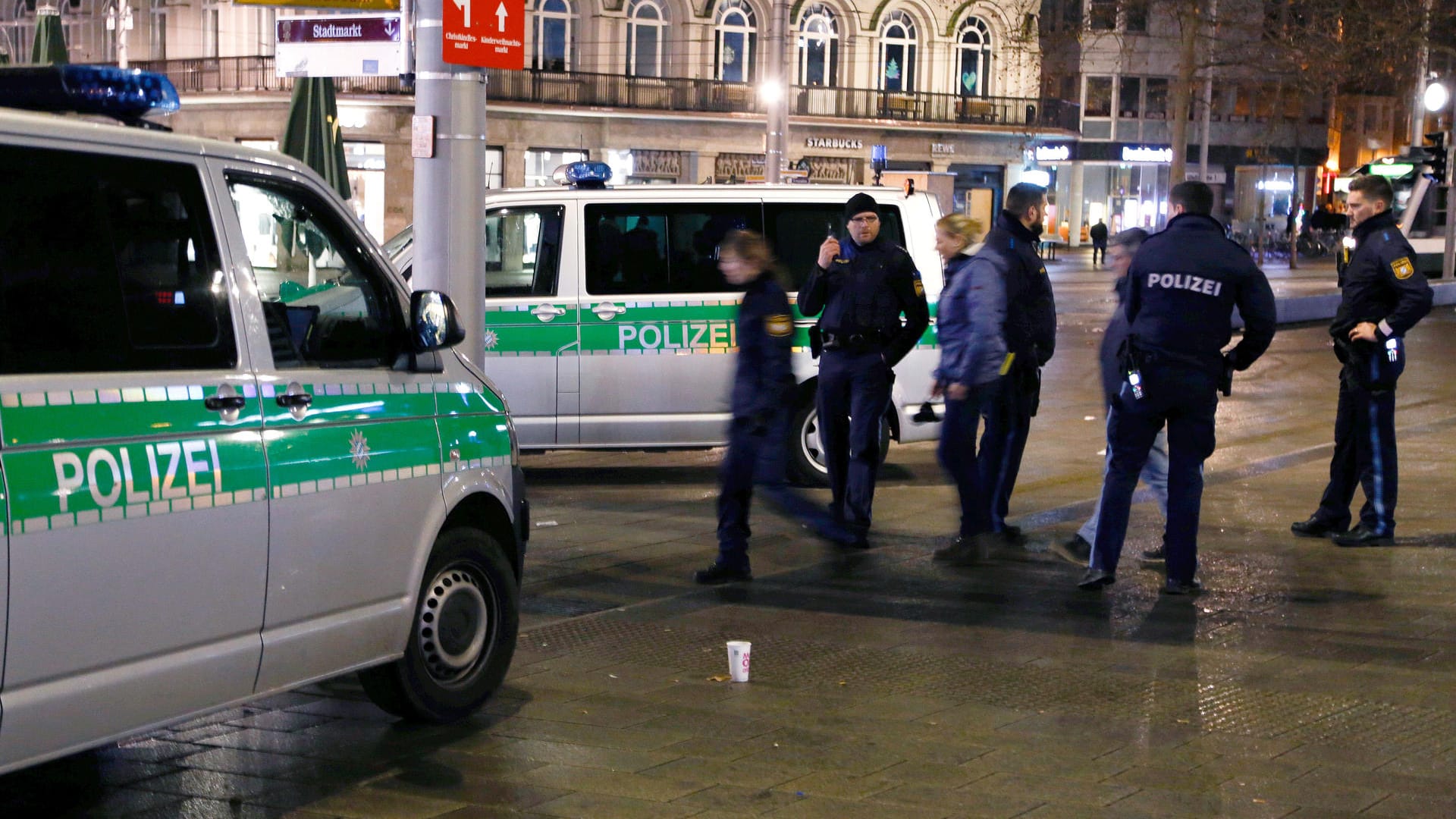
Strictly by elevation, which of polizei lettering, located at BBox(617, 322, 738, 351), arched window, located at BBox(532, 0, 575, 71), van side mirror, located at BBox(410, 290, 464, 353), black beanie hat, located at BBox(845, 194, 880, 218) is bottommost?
polizei lettering, located at BBox(617, 322, 738, 351)

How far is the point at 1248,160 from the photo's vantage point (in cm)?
7162

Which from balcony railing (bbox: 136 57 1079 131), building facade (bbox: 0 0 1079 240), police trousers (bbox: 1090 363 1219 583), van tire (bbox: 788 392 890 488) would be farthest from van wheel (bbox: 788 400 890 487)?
balcony railing (bbox: 136 57 1079 131)

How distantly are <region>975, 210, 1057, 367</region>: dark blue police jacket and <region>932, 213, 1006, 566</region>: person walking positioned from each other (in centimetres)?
19

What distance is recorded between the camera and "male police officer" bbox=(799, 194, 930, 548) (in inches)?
351

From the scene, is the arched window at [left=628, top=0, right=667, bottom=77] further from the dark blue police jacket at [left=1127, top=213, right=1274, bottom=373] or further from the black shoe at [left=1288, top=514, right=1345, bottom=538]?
the dark blue police jacket at [left=1127, top=213, right=1274, bottom=373]

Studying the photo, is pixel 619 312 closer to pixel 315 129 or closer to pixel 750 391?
pixel 750 391

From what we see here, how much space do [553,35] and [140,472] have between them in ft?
142

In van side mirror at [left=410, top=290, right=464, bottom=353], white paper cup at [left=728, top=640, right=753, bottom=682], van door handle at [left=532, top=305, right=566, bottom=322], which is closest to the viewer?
van side mirror at [left=410, top=290, right=464, bottom=353]

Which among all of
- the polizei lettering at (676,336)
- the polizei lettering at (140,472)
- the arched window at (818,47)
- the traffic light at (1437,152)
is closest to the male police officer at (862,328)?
the polizei lettering at (676,336)

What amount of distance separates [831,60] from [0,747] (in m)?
48.0

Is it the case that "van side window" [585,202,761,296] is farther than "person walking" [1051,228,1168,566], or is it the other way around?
"van side window" [585,202,761,296]

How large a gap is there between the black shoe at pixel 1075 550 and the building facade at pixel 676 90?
32434mm

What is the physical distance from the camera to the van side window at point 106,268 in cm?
409

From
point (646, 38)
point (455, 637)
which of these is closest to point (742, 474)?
point (455, 637)
